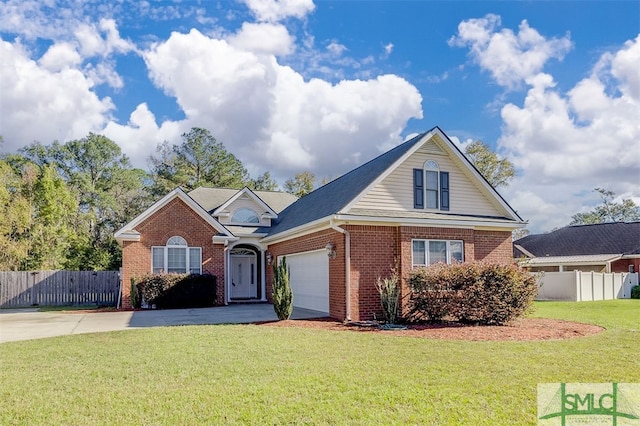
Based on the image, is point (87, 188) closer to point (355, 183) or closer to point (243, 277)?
point (243, 277)

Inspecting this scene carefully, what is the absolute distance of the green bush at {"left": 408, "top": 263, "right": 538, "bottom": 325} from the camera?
41.1 ft

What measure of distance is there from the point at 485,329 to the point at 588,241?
2904cm

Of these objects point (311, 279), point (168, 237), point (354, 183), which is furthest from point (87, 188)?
point (354, 183)

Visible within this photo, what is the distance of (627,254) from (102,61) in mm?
33348

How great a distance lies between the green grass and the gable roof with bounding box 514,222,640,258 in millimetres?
26515

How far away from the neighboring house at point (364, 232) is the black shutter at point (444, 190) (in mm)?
35

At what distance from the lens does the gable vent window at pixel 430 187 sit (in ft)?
50.6

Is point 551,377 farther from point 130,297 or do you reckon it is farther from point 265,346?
point 130,297

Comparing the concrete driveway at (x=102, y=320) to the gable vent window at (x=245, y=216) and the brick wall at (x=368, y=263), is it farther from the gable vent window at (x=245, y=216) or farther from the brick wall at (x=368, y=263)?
the gable vent window at (x=245, y=216)

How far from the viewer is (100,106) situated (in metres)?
20.2

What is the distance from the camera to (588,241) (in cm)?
3553

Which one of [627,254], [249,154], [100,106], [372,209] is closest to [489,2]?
[372,209]

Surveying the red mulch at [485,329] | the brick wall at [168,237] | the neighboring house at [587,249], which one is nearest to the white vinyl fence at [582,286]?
the neighboring house at [587,249]

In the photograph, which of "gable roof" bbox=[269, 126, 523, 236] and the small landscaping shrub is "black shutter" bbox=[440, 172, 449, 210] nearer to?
"gable roof" bbox=[269, 126, 523, 236]
